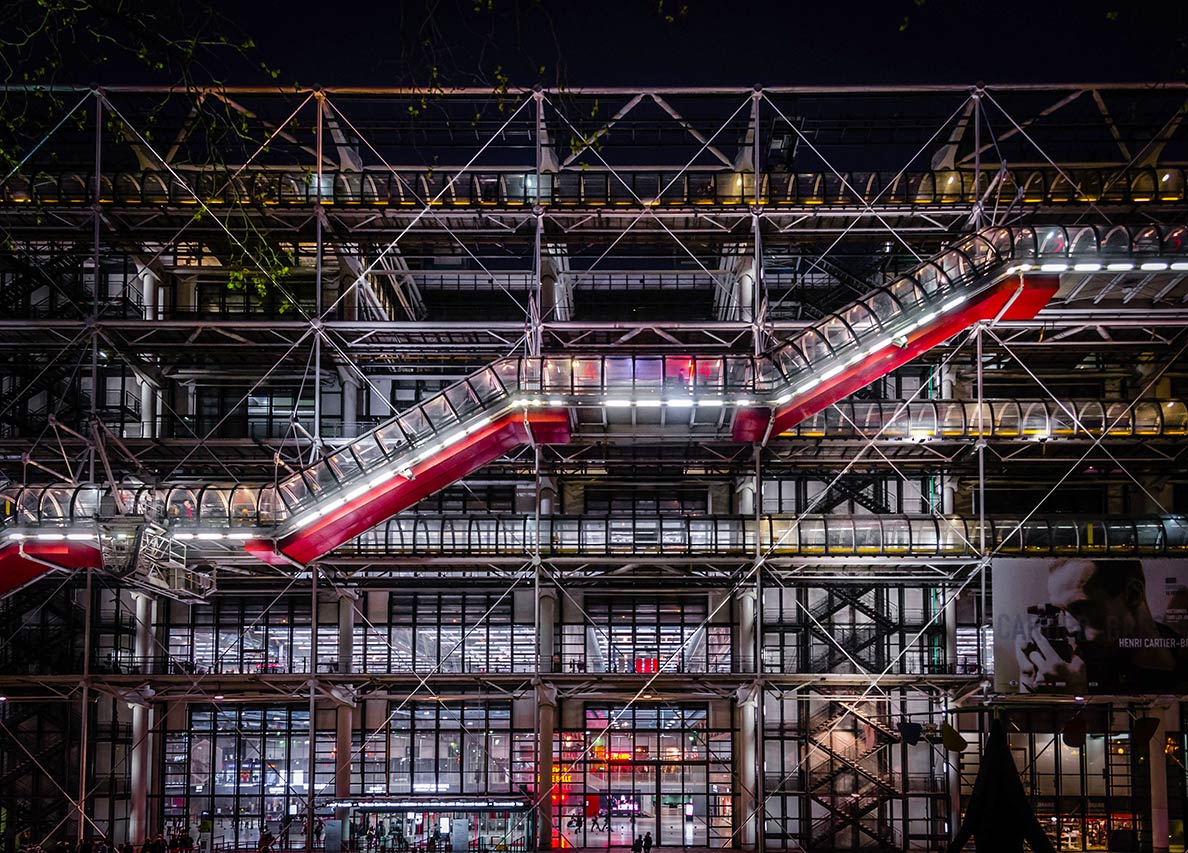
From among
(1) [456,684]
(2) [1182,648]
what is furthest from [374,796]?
(2) [1182,648]

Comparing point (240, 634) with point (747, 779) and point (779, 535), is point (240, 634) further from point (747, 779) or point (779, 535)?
point (779, 535)

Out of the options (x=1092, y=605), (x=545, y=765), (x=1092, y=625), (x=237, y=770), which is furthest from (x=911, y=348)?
(x=237, y=770)

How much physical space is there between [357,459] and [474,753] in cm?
909

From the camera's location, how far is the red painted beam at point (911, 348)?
20.0 meters

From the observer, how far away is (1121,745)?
82.0ft

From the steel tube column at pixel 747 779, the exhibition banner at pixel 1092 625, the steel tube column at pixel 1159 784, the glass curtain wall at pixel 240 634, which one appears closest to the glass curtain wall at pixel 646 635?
the steel tube column at pixel 747 779

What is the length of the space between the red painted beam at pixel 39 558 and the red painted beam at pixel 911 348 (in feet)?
36.6

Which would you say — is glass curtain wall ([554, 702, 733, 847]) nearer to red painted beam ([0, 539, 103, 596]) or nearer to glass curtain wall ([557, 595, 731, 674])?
glass curtain wall ([557, 595, 731, 674])

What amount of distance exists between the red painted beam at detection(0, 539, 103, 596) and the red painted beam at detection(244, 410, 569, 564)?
271cm

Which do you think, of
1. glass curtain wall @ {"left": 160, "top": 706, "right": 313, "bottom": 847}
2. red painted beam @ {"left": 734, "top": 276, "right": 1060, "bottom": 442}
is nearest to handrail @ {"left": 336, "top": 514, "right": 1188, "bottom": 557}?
red painted beam @ {"left": 734, "top": 276, "right": 1060, "bottom": 442}

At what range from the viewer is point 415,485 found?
66.5 ft

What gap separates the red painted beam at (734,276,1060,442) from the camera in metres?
20.0

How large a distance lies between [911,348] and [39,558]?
590 inches

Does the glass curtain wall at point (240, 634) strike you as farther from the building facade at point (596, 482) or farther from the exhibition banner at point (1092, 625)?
the exhibition banner at point (1092, 625)
